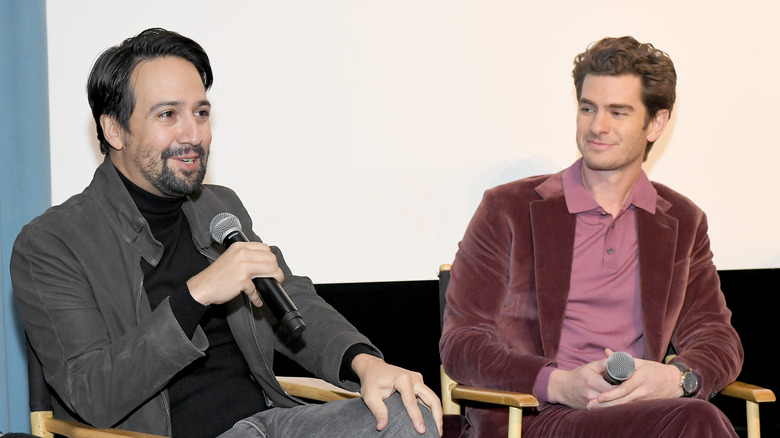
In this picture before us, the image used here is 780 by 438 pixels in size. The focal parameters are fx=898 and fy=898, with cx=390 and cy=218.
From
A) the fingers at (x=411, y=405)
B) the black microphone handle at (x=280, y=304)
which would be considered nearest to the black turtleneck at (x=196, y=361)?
the black microphone handle at (x=280, y=304)

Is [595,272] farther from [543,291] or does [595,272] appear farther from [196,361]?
[196,361]

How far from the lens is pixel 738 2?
337 cm

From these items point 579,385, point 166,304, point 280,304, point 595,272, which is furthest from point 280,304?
point 595,272

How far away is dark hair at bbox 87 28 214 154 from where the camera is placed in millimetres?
2207

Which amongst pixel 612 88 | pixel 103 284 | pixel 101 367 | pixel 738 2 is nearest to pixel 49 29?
pixel 103 284

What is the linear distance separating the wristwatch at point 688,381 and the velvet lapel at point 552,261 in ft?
1.10

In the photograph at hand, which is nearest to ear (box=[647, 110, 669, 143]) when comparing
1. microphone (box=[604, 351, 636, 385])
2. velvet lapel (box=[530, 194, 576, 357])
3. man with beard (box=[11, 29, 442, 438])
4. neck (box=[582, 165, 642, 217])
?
neck (box=[582, 165, 642, 217])

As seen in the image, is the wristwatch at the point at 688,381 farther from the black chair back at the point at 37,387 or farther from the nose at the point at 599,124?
the black chair back at the point at 37,387

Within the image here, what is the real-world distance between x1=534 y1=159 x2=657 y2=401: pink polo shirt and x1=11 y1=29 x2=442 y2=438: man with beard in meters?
0.70

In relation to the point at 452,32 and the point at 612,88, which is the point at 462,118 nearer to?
the point at 452,32

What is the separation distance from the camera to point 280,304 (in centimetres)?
181

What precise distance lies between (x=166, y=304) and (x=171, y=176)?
40 centimetres

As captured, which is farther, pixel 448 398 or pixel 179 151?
pixel 448 398

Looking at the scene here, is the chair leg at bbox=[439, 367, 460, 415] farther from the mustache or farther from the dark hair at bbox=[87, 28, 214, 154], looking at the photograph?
the dark hair at bbox=[87, 28, 214, 154]
